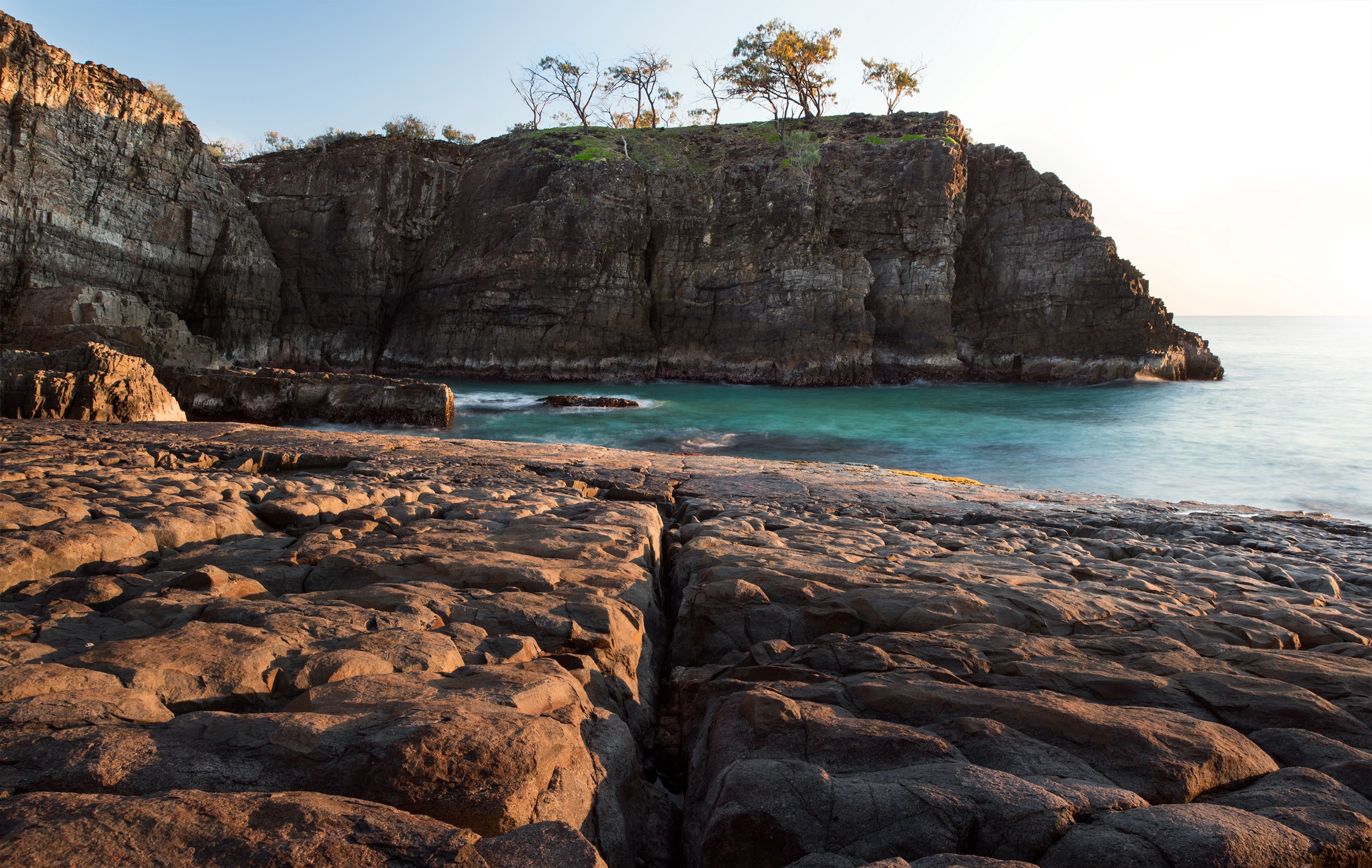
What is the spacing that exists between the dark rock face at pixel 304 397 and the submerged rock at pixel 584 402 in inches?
233

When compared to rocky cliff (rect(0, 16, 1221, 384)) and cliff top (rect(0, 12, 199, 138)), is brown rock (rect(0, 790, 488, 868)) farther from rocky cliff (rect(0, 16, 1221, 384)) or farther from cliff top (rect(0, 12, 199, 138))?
rocky cliff (rect(0, 16, 1221, 384))

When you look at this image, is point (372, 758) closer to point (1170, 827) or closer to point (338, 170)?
point (1170, 827)

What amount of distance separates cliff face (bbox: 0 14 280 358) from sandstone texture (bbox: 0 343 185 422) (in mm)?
8831

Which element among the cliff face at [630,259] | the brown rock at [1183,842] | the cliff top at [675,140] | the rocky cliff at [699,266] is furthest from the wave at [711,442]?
the cliff top at [675,140]

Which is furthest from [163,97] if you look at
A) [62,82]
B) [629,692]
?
[629,692]

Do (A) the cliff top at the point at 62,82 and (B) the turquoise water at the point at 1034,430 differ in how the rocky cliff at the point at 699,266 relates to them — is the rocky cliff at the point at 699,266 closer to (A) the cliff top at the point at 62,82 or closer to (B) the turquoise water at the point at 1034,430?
(B) the turquoise water at the point at 1034,430

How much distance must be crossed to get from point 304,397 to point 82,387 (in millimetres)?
5823

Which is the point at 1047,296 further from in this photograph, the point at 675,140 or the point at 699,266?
the point at 675,140

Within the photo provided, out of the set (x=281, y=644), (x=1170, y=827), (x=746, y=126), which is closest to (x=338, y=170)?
(x=746, y=126)

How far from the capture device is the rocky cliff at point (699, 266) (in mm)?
32406

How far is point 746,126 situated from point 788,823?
41364 mm

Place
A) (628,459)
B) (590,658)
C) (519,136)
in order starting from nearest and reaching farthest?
(590,658) < (628,459) < (519,136)

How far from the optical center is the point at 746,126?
126 feet

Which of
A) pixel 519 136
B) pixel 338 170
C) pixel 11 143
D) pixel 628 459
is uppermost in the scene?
pixel 519 136
